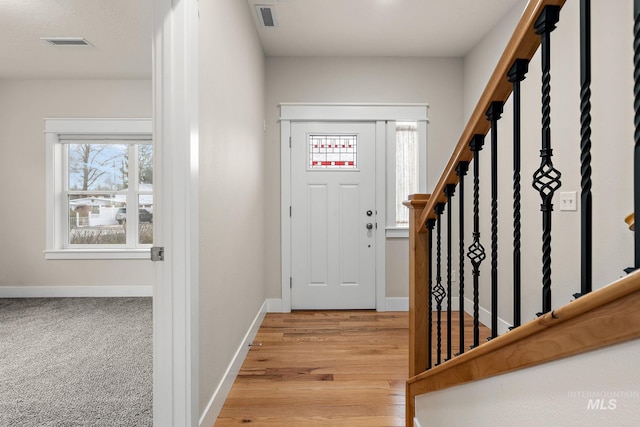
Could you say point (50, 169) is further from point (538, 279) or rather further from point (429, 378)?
point (538, 279)

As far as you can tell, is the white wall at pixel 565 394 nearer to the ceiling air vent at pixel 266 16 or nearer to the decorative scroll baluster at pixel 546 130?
the decorative scroll baluster at pixel 546 130

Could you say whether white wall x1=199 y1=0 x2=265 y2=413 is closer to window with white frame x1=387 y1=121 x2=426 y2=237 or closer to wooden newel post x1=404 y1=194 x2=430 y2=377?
wooden newel post x1=404 y1=194 x2=430 y2=377

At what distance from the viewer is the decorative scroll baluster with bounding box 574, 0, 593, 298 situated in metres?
0.68

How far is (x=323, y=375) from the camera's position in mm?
2430

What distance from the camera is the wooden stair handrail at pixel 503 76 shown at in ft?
2.74

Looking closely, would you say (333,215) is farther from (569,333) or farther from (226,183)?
(569,333)

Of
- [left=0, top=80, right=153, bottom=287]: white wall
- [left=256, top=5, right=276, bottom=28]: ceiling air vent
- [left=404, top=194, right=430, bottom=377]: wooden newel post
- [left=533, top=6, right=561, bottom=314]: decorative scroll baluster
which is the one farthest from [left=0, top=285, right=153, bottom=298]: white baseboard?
[left=533, top=6, right=561, bottom=314]: decorative scroll baluster

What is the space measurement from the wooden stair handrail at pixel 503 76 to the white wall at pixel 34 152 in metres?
4.35

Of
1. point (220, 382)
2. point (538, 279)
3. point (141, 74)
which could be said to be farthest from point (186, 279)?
point (141, 74)

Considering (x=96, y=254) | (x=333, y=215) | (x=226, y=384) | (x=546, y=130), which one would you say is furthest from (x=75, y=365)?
(x=546, y=130)

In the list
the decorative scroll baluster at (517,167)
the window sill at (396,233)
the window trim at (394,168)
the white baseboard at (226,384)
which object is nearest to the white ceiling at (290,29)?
the window trim at (394,168)

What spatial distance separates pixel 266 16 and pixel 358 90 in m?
1.24

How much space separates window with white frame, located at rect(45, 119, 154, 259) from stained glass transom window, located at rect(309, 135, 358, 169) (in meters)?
2.12

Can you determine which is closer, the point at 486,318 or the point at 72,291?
the point at 486,318
